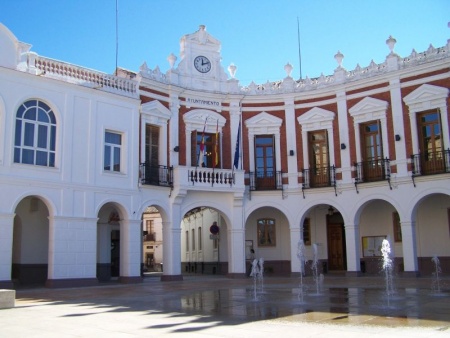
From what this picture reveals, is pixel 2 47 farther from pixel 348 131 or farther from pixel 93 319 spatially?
pixel 348 131

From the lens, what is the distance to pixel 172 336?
7.85 metres

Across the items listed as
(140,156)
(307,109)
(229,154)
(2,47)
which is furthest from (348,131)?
(2,47)

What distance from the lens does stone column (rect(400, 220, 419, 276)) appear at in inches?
853

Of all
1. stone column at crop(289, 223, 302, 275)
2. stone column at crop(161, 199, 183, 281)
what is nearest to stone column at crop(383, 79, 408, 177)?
stone column at crop(289, 223, 302, 275)

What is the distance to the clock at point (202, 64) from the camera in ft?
83.0

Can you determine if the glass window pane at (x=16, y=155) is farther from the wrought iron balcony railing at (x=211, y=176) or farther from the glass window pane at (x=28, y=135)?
the wrought iron balcony railing at (x=211, y=176)

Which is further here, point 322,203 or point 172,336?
point 322,203

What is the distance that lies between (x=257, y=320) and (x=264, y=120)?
17120mm

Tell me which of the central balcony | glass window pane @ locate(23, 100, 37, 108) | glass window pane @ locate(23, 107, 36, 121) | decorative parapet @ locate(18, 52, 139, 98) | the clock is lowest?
the central balcony

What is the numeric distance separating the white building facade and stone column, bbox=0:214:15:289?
0.05 m

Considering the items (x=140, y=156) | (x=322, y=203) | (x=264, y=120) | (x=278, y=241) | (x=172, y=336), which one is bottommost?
(x=172, y=336)

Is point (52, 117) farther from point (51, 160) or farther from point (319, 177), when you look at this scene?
point (319, 177)

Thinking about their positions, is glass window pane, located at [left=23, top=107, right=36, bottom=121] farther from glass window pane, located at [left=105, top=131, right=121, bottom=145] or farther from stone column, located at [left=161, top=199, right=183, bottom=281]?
stone column, located at [left=161, top=199, right=183, bottom=281]

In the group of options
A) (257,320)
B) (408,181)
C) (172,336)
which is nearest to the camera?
(172,336)
